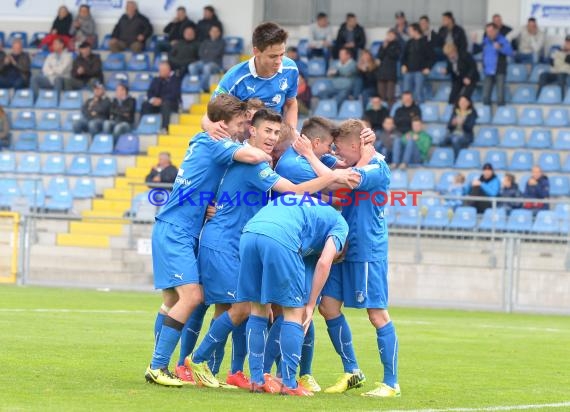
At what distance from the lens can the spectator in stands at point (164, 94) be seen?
88.2ft

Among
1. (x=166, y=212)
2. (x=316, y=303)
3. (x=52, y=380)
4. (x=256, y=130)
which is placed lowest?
(x=52, y=380)

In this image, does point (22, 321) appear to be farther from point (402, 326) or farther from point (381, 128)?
point (381, 128)

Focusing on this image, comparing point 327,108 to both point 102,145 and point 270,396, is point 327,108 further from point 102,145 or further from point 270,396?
point 270,396

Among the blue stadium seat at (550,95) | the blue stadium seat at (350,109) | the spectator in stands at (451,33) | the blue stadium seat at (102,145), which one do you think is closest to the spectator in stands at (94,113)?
the blue stadium seat at (102,145)

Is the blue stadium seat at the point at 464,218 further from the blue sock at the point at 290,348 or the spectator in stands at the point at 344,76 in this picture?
the blue sock at the point at 290,348

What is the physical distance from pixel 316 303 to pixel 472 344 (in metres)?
4.92

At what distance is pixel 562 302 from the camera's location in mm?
19766

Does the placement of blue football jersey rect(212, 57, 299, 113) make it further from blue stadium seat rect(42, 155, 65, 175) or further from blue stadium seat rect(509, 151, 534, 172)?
blue stadium seat rect(42, 155, 65, 175)

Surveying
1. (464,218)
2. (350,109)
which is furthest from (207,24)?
(464,218)

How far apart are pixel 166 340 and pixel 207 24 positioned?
20.2 meters

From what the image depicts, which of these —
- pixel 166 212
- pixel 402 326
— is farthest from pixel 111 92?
pixel 166 212

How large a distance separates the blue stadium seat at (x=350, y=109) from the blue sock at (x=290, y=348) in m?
17.4

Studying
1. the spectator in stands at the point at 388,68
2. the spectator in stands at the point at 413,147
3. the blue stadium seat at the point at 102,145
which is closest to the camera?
the spectator in stands at the point at 413,147

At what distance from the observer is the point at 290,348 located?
849 cm
